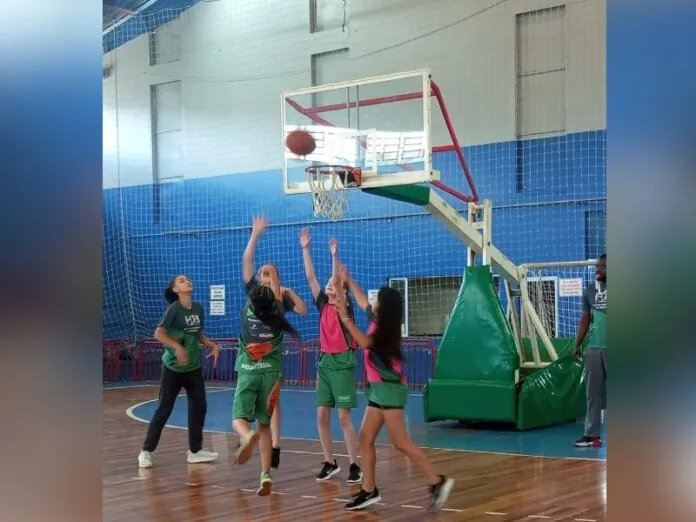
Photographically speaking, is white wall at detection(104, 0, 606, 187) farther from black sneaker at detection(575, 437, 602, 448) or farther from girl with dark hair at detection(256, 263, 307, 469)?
girl with dark hair at detection(256, 263, 307, 469)

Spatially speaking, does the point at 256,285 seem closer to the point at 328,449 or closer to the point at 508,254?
the point at 328,449

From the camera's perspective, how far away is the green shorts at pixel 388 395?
19.2ft

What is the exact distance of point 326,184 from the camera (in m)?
10.1

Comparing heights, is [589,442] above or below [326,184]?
below

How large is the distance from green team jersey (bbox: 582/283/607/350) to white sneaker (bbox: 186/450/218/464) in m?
3.89

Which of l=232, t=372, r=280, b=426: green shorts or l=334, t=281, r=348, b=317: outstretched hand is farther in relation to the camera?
l=232, t=372, r=280, b=426: green shorts

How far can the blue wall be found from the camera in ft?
47.9

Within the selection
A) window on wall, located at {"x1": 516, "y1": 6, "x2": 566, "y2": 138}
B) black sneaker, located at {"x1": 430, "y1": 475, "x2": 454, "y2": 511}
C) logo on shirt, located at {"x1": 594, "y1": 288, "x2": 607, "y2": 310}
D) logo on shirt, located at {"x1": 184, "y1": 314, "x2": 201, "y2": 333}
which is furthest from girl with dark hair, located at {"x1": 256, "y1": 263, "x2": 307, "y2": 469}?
window on wall, located at {"x1": 516, "y1": 6, "x2": 566, "y2": 138}

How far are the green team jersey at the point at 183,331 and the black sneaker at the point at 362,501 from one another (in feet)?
8.30

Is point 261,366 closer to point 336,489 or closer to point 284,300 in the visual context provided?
point 284,300

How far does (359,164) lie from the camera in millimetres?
10852

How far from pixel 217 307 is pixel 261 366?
40.3 ft

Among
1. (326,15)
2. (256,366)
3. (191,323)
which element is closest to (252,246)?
(256,366)
